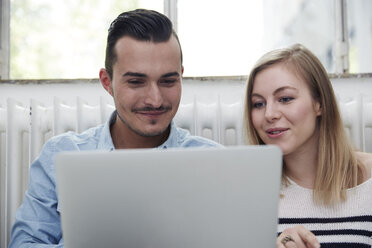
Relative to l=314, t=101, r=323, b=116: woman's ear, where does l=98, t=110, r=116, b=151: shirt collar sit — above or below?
below

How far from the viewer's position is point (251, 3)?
70.5 inches

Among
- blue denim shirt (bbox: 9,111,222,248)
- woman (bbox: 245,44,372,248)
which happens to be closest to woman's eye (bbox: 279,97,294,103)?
woman (bbox: 245,44,372,248)

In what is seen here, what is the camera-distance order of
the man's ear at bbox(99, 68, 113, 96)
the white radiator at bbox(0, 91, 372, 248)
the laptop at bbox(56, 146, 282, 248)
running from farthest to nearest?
the white radiator at bbox(0, 91, 372, 248), the man's ear at bbox(99, 68, 113, 96), the laptop at bbox(56, 146, 282, 248)

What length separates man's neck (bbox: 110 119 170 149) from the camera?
1223mm

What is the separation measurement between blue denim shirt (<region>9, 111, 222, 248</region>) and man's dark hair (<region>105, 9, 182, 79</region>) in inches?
8.7

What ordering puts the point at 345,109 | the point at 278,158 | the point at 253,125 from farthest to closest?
1. the point at 345,109
2. the point at 253,125
3. the point at 278,158

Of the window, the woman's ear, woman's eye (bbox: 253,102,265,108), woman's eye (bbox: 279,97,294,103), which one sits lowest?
the woman's ear

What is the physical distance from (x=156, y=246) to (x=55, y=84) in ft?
4.19

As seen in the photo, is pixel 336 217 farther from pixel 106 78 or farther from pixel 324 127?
pixel 106 78

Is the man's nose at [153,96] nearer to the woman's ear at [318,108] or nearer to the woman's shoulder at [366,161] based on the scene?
the woman's ear at [318,108]

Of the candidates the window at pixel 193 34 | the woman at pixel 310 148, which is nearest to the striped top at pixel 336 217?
the woman at pixel 310 148

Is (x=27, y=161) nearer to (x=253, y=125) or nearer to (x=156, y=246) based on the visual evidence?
(x=253, y=125)

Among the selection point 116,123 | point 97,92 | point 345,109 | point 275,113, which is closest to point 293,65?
point 275,113

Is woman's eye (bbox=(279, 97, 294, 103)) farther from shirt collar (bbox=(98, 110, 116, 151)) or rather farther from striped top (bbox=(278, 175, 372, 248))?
shirt collar (bbox=(98, 110, 116, 151))
